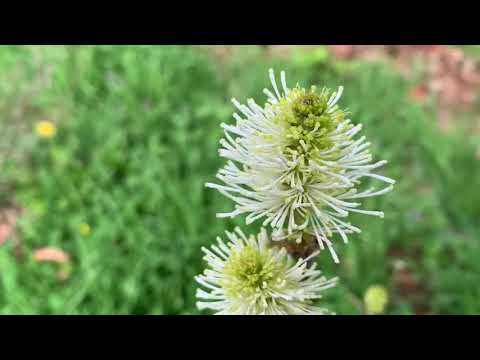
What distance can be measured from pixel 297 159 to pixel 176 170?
2031 mm

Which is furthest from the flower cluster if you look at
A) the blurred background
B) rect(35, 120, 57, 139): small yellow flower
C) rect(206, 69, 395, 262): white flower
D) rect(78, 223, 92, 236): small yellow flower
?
rect(35, 120, 57, 139): small yellow flower

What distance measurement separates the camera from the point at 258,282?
3.29ft

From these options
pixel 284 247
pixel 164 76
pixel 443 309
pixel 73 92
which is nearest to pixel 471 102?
pixel 443 309

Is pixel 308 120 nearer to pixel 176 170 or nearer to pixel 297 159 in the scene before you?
pixel 297 159

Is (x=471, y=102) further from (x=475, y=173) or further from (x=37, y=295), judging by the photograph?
(x=37, y=295)

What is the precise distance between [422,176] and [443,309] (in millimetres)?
814

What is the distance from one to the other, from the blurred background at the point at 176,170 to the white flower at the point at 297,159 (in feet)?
4.11

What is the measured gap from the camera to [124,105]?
3.15 m

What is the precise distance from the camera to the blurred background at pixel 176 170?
2.47 m

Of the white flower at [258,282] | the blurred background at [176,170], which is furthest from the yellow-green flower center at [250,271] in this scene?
the blurred background at [176,170]

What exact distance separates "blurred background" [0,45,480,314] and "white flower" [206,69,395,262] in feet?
4.11

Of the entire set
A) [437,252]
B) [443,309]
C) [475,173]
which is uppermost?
[475,173]

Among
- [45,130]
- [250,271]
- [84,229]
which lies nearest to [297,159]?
[250,271]
